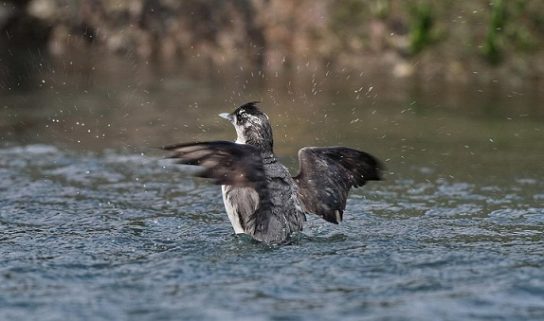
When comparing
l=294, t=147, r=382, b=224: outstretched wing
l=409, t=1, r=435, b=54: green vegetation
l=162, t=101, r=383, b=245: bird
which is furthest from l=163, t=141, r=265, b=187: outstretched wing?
l=409, t=1, r=435, b=54: green vegetation

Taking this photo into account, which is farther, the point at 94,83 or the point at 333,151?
the point at 94,83

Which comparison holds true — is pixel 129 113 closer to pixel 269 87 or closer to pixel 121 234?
pixel 269 87

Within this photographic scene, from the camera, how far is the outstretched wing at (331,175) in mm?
6949

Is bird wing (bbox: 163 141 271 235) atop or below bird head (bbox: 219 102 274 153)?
below

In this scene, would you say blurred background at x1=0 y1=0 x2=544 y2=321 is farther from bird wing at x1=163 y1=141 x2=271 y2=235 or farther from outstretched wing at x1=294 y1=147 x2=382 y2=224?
bird wing at x1=163 y1=141 x2=271 y2=235

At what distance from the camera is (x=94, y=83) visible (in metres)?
13.9

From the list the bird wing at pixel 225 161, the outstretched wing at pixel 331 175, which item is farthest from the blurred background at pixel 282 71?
the bird wing at pixel 225 161

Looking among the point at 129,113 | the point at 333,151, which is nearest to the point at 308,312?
the point at 333,151

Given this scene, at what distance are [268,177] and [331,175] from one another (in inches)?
24.0

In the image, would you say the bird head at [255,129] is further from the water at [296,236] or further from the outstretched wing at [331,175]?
the water at [296,236]

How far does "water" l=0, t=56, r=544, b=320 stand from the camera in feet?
17.6

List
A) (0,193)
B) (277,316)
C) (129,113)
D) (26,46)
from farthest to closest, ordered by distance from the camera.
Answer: (26,46) → (129,113) → (0,193) → (277,316)

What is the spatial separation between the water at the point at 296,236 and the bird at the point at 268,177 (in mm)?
165

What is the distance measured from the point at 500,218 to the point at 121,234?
2.75 m
